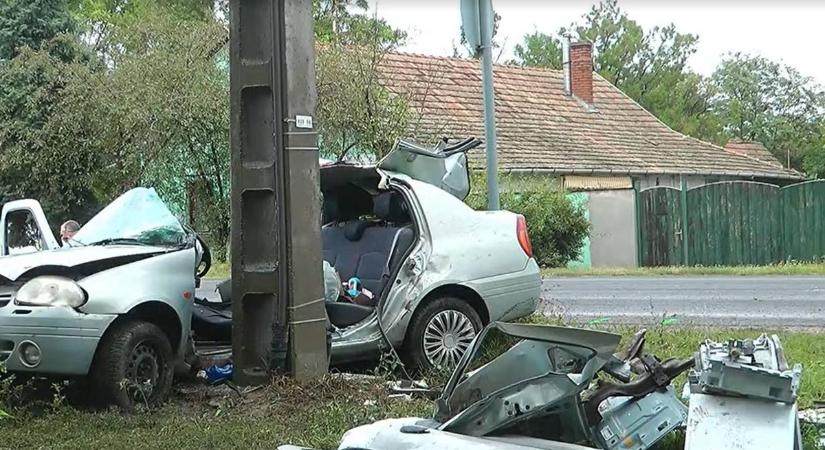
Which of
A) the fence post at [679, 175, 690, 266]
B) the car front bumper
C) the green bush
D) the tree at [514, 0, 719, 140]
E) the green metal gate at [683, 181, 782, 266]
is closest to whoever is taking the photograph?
the car front bumper

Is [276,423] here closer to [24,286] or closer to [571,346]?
[24,286]

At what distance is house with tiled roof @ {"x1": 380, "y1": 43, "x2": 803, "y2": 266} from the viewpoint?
74.4 ft

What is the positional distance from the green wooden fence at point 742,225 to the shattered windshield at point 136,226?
16.3 meters

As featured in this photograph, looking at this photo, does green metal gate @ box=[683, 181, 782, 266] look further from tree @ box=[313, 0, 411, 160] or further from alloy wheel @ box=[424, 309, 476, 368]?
alloy wheel @ box=[424, 309, 476, 368]

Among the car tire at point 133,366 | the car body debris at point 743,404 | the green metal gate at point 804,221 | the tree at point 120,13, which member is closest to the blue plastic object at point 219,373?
the car tire at point 133,366

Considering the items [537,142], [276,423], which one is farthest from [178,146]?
[276,423]

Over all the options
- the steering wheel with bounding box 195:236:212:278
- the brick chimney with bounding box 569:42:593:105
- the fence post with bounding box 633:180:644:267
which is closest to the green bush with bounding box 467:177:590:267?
the fence post with bounding box 633:180:644:267

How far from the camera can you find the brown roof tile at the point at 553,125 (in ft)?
87.2

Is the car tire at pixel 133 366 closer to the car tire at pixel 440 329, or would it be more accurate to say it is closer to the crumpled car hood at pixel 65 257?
the crumpled car hood at pixel 65 257

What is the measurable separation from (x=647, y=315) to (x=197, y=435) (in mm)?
6930

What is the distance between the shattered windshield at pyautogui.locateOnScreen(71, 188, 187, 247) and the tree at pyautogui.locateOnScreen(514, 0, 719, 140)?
51965mm

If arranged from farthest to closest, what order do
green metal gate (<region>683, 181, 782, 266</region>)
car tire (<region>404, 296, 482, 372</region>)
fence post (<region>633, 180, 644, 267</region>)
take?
fence post (<region>633, 180, 644, 267</region>) < green metal gate (<region>683, 181, 782, 266</region>) < car tire (<region>404, 296, 482, 372</region>)

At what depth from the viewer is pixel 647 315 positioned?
1144 cm

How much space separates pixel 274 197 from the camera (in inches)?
286
